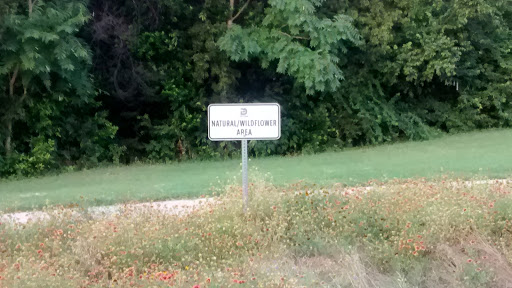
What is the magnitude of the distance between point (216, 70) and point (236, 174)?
23.9 feet

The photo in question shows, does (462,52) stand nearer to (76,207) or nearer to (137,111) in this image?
(137,111)

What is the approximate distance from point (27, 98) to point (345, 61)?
11.9 m

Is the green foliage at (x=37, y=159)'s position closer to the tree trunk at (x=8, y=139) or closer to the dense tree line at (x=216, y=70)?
the dense tree line at (x=216, y=70)

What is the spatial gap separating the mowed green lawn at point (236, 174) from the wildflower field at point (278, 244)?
94.2 inches

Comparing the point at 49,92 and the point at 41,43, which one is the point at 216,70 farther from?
the point at 41,43

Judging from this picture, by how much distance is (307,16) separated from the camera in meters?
18.8

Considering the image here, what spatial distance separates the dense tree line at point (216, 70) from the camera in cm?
1750

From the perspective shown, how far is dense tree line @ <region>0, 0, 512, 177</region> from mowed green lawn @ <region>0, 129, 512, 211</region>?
2.95 m

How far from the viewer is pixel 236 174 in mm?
13766

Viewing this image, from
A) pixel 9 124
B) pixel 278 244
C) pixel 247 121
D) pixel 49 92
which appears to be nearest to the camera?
pixel 278 244

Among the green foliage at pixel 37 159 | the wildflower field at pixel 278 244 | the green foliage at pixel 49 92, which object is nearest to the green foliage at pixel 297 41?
the green foliage at pixel 49 92

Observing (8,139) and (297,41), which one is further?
(297,41)

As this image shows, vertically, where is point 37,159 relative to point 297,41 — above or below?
below

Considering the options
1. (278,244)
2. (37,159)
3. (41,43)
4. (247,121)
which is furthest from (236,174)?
(37,159)
